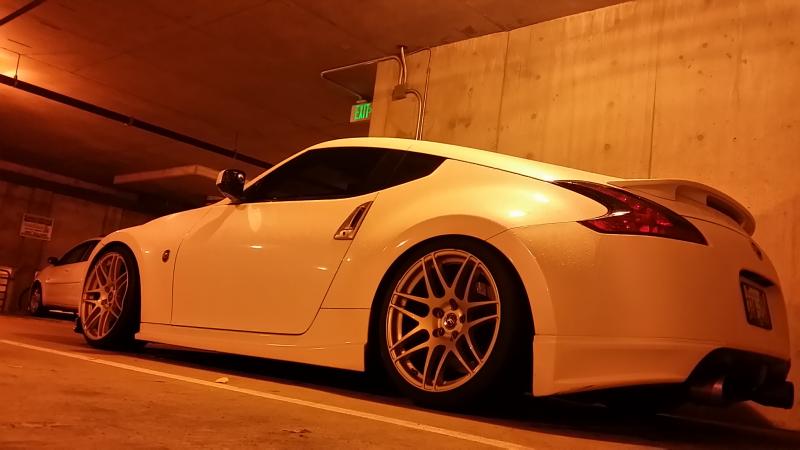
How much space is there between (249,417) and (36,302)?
11.3 metres

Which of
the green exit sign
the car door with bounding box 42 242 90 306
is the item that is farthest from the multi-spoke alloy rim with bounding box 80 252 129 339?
the car door with bounding box 42 242 90 306

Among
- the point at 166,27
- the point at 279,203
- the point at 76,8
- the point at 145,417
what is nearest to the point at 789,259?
the point at 279,203

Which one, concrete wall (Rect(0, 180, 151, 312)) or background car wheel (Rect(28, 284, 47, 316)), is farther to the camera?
concrete wall (Rect(0, 180, 151, 312))

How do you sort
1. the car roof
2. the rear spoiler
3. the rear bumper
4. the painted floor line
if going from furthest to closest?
1. the car roof
2. the rear spoiler
3. the rear bumper
4. the painted floor line

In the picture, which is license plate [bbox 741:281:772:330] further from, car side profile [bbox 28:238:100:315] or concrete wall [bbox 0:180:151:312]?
concrete wall [bbox 0:180:151:312]

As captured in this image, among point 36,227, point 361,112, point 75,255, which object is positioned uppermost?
point 361,112

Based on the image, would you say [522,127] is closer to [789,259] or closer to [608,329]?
[789,259]

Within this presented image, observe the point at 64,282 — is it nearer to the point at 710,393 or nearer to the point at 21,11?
the point at 21,11

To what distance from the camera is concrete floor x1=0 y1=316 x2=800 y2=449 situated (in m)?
1.78

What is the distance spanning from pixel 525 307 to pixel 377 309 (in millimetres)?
772

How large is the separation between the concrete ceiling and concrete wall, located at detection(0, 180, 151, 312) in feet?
16.1

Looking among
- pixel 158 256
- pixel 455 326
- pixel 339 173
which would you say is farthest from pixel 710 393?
pixel 158 256

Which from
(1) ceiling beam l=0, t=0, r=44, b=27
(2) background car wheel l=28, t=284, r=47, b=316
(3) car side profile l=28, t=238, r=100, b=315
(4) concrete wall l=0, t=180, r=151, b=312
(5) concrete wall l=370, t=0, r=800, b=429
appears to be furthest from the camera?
(4) concrete wall l=0, t=180, r=151, b=312

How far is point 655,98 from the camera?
5340 mm
